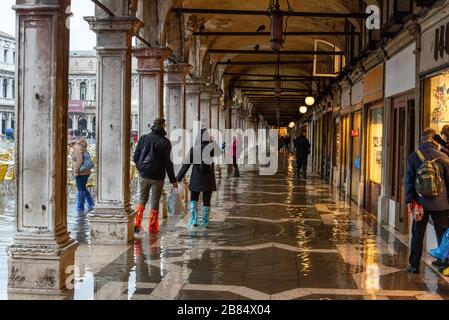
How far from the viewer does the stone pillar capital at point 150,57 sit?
11.5 meters

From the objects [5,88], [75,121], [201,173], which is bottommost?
[201,173]

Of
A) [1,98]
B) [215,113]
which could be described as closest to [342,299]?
[215,113]

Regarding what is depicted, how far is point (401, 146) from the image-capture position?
432 inches

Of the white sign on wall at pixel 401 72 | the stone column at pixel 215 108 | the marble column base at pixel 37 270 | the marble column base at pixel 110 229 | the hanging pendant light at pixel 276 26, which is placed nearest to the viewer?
the marble column base at pixel 37 270

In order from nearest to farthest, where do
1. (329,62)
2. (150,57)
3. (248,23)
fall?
(150,57)
(248,23)
(329,62)

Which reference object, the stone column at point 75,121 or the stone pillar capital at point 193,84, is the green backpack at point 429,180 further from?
the stone column at point 75,121

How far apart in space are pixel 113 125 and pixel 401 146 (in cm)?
515

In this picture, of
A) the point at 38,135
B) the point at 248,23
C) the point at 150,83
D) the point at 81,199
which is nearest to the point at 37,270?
the point at 38,135

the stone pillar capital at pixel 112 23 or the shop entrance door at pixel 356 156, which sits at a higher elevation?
the stone pillar capital at pixel 112 23

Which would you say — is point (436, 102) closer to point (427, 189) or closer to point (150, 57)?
point (427, 189)

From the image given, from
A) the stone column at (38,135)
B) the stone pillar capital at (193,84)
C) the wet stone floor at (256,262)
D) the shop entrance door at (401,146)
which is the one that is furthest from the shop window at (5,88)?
the stone column at (38,135)

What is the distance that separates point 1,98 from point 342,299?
6868 cm

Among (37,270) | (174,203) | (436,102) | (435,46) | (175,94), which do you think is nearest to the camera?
(37,270)

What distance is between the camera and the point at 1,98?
69.0 metres
